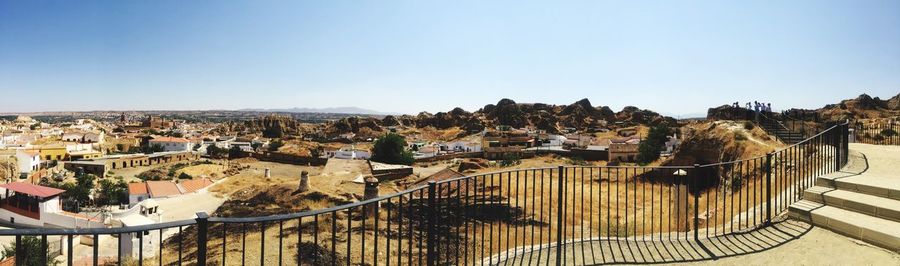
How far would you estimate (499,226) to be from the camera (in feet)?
19.3

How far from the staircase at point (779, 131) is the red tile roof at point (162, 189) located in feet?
119

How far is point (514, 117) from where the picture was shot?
114375mm

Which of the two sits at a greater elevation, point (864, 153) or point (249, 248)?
point (864, 153)

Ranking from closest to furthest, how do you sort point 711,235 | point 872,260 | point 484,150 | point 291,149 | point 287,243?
point 872,260 < point 711,235 < point 287,243 < point 484,150 < point 291,149

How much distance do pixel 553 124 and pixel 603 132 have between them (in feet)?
47.4

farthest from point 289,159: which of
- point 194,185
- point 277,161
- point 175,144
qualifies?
point 194,185

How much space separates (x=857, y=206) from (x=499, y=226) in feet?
17.2

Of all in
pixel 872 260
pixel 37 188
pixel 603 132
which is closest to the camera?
pixel 872 260

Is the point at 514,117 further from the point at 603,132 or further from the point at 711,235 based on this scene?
the point at 711,235

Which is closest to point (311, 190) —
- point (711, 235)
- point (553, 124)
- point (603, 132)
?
point (711, 235)

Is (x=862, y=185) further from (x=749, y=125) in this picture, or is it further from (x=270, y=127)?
(x=270, y=127)

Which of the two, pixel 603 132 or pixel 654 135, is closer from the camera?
pixel 654 135

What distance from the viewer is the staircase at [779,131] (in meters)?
18.7

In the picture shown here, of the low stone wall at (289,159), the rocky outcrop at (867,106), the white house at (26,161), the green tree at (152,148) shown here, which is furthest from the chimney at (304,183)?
the rocky outcrop at (867,106)
